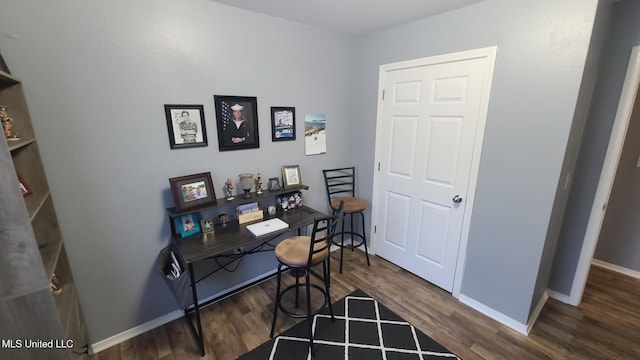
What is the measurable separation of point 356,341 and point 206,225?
1439 mm

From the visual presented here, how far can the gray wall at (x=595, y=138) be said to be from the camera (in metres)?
1.83

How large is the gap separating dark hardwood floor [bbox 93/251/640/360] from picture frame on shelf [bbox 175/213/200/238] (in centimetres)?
77

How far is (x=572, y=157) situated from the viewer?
1929 millimetres

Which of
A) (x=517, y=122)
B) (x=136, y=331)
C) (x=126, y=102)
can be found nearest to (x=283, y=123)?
(x=126, y=102)

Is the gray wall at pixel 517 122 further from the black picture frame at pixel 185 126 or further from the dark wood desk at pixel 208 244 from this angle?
the black picture frame at pixel 185 126

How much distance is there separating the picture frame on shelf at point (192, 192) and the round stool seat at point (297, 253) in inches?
25.8

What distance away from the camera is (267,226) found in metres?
2.10

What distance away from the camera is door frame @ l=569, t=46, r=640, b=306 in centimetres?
184

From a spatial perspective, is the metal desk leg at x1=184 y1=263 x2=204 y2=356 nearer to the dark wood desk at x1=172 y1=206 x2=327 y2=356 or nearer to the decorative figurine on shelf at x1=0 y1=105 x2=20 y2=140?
the dark wood desk at x1=172 y1=206 x2=327 y2=356

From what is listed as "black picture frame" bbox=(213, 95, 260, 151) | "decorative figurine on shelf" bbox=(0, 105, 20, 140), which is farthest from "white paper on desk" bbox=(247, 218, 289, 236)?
"decorative figurine on shelf" bbox=(0, 105, 20, 140)

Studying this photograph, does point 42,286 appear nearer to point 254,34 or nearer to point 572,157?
point 254,34

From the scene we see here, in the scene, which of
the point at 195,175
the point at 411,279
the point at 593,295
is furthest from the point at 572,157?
the point at 195,175

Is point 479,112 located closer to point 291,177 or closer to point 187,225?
point 291,177

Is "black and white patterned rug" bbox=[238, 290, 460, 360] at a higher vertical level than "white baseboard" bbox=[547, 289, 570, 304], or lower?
lower
